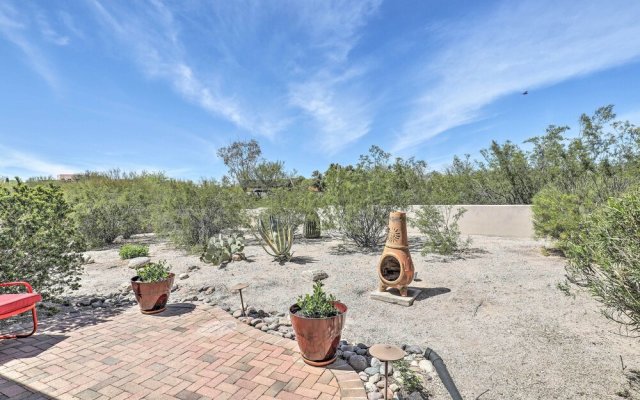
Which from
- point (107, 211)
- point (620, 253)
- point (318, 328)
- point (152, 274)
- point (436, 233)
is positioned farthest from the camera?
point (107, 211)

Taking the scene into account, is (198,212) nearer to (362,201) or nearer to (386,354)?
(362,201)

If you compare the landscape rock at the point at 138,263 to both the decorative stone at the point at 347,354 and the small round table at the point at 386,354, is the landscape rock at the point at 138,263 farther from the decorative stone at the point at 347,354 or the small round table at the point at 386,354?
the small round table at the point at 386,354

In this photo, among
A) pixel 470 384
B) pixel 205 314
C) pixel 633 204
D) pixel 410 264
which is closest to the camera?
pixel 633 204

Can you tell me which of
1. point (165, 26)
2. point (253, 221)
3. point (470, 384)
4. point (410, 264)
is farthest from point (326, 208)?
point (470, 384)

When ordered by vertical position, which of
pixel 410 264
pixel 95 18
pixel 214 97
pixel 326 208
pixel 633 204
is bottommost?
pixel 410 264

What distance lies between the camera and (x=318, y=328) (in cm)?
300

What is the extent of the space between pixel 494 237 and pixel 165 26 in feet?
38.6

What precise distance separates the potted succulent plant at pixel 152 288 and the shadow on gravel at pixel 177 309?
98mm

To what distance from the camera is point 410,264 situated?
4961 millimetres

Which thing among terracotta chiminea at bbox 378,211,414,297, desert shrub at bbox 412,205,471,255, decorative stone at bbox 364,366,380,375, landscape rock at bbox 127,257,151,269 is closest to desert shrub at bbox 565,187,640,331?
decorative stone at bbox 364,366,380,375

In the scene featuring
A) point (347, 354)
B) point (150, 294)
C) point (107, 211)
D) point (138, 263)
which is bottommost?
point (347, 354)

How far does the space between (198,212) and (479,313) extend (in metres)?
8.28

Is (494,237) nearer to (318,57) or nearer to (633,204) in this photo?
(318,57)

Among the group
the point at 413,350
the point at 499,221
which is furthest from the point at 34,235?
the point at 499,221
